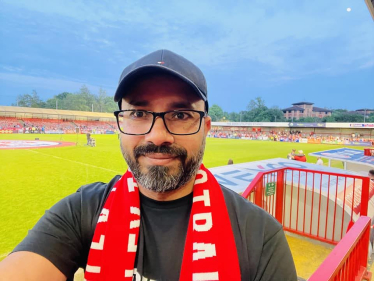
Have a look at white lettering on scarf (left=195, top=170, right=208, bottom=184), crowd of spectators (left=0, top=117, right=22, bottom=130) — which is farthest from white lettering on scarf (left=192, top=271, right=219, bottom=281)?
crowd of spectators (left=0, top=117, right=22, bottom=130)

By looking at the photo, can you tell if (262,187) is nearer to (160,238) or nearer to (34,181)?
(160,238)

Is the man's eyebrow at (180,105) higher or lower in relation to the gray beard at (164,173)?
higher

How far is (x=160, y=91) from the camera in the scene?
3.23ft

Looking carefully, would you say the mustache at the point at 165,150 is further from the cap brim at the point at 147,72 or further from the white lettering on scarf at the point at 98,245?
the white lettering on scarf at the point at 98,245

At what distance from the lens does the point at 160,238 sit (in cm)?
92

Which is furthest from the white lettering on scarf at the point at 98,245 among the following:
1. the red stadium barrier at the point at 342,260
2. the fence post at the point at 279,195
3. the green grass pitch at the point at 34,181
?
the fence post at the point at 279,195

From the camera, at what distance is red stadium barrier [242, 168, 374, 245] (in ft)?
11.8

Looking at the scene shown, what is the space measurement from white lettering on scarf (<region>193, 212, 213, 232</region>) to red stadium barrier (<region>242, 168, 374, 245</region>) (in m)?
2.48

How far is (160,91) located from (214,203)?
0.54m

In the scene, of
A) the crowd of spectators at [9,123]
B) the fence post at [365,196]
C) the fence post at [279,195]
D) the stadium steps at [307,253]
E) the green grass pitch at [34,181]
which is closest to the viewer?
the stadium steps at [307,253]

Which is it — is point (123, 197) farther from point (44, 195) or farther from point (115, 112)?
point (44, 195)

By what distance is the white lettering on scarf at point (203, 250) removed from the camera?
90 cm

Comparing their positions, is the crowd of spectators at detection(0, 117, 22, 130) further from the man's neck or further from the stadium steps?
the man's neck

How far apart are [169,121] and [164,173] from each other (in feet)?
0.72
